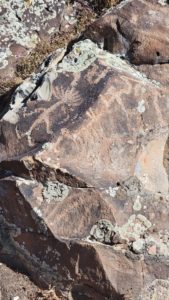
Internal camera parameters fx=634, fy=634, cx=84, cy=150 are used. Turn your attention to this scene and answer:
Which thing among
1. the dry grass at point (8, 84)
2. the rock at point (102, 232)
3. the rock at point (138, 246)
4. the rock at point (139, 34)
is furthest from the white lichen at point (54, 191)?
the dry grass at point (8, 84)

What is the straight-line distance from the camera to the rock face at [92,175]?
14.1 feet

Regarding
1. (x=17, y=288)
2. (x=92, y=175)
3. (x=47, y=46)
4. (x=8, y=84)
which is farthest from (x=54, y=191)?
(x=47, y=46)

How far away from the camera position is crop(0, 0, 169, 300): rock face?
4293 mm

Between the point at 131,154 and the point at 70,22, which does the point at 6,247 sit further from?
the point at 70,22

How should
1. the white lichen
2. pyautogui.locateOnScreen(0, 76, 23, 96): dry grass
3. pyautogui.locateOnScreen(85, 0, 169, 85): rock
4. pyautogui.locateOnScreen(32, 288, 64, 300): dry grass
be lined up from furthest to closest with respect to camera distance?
pyautogui.locateOnScreen(0, 76, 23, 96): dry grass → pyautogui.locateOnScreen(85, 0, 169, 85): rock → pyautogui.locateOnScreen(32, 288, 64, 300): dry grass → the white lichen

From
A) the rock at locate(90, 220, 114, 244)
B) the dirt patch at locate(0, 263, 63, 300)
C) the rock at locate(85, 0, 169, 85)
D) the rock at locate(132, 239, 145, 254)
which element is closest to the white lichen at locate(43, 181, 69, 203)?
the rock at locate(90, 220, 114, 244)

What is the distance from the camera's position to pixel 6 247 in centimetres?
486

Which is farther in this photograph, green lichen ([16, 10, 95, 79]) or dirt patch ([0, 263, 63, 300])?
green lichen ([16, 10, 95, 79])

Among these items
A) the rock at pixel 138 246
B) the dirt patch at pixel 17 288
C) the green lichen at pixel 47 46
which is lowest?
the dirt patch at pixel 17 288

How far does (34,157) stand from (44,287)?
39.1 inches

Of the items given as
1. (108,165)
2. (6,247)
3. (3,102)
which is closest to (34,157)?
(108,165)

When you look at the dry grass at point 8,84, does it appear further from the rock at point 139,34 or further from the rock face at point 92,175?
the rock at point 139,34

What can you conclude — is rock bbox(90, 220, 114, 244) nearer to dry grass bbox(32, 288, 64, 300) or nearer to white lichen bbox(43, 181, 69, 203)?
white lichen bbox(43, 181, 69, 203)


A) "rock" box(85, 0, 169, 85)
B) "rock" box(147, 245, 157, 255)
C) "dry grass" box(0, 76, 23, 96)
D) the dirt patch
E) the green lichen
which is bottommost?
the dirt patch
